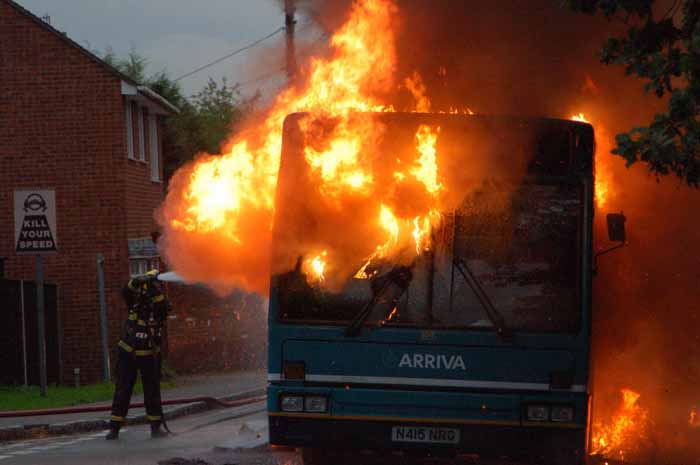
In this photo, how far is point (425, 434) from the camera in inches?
362

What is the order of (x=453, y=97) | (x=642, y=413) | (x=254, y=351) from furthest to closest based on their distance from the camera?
(x=254, y=351)
(x=642, y=413)
(x=453, y=97)

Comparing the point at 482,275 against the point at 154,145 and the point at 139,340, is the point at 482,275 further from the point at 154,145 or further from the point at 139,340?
the point at 154,145

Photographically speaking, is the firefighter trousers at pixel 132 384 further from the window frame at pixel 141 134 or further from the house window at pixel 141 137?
the house window at pixel 141 137

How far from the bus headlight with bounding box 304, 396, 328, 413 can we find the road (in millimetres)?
2098

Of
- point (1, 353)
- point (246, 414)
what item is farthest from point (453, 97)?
point (1, 353)

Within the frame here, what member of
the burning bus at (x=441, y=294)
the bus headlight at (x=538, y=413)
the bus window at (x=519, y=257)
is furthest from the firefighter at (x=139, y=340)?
Answer: the bus headlight at (x=538, y=413)

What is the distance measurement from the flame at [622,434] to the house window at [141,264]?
14720 millimetres

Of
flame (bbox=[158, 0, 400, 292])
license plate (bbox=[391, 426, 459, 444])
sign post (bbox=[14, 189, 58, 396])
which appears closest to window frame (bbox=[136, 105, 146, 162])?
sign post (bbox=[14, 189, 58, 396])

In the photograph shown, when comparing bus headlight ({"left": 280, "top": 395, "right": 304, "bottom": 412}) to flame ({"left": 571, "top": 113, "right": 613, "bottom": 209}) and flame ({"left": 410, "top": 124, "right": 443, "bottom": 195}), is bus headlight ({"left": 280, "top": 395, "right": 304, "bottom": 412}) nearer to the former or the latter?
flame ({"left": 410, "top": 124, "right": 443, "bottom": 195})

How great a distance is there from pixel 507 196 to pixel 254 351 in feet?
65.3

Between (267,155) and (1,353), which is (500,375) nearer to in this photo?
(267,155)

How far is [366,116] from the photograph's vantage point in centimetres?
957

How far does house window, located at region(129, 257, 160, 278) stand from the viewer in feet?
83.9

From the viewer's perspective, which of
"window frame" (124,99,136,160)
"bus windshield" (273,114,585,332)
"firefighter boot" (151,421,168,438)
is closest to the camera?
"bus windshield" (273,114,585,332)
